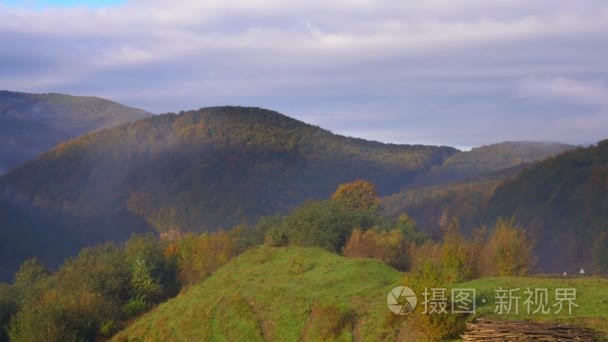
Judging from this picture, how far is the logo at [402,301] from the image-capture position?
19453 mm

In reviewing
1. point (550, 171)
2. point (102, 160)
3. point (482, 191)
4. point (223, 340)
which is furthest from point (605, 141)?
point (102, 160)

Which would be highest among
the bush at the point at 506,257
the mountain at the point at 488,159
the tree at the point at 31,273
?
the mountain at the point at 488,159

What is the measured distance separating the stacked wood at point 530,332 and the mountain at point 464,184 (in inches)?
1659

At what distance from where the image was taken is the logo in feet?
63.8

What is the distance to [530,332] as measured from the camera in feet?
51.4

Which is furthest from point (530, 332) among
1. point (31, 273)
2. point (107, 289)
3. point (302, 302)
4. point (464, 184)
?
point (464, 184)

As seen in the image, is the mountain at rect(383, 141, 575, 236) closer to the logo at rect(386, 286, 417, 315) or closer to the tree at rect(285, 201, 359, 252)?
the tree at rect(285, 201, 359, 252)

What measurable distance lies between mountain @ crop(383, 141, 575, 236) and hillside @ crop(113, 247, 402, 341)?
29203 millimetres

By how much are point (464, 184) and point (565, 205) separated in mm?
41672

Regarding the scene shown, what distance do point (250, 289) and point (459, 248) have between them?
295 inches

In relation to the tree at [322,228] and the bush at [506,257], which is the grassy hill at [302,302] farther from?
the tree at [322,228]

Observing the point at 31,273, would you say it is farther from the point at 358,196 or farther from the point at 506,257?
the point at 506,257

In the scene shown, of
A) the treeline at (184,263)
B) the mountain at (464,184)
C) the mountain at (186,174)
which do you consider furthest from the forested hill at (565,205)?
the mountain at (186,174)

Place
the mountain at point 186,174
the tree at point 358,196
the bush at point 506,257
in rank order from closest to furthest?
the bush at point 506,257
the tree at point 358,196
the mountain at point 186,174
